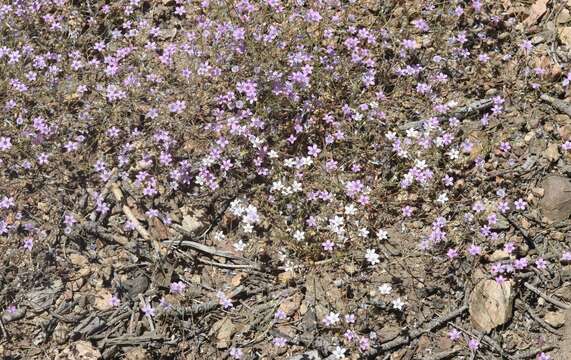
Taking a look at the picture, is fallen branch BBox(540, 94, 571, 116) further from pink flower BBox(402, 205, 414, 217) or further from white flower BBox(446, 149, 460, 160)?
pink flower BBox(402, 205, 414, 217)

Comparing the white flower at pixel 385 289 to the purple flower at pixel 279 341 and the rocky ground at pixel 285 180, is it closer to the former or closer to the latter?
the rocky ground at pixel 285 180

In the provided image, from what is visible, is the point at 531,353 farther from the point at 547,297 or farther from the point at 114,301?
the point at 114,301

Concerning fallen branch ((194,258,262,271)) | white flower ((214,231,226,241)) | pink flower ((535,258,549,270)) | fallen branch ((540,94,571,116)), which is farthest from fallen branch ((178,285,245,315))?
fallen branch ((540,94,571,116))

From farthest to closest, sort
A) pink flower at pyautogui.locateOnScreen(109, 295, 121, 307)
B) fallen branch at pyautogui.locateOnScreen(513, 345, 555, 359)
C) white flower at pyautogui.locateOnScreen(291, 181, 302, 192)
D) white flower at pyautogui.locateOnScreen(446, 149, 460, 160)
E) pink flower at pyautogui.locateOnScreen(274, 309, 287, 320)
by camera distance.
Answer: white flower at pyautogui.locateOnScreen(446, 149, 460, 160)
white flower at pyautogui.locateOnScreen(291, 181, 302, 192)
pink flower at pyautogui.locateOnScreen(109, 295, 121, 307)
pink flower at pyautogui.locateOnScreen(274, 309, 287, 320)
fallen branch at pyautogui.locateOnScreen(513, 345, 555, 359)

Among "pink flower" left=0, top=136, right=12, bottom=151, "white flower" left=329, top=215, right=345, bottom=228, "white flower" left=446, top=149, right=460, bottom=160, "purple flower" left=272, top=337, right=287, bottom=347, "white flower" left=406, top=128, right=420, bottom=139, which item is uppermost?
"pink flower" left=0, top=136, right=12, bottom=151

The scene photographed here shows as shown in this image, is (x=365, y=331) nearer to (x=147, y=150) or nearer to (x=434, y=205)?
(x=434, y=205)

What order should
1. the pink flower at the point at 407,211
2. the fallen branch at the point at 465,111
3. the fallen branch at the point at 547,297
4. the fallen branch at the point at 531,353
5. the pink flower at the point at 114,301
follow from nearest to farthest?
the fallen branch at the point at 531,353, the fallen branch at the point at 547,297, the pink flower at the point at 114,301, the pink flower at the point at 407,211, the fallen branch at the point at 465,111

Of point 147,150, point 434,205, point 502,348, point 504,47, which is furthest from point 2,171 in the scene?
point 504,47

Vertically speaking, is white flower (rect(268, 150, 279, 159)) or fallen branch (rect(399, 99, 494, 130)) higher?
white flower (rect(268, 150, 279, 159))

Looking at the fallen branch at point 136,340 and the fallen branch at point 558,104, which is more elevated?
the fallen branch at point 558,104

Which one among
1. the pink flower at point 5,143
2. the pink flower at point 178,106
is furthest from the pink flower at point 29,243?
the pink flower at point 178,106
